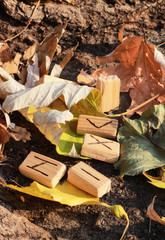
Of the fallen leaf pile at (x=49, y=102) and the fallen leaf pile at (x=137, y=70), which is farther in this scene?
the fallen leaf pile at (x=137, y=70)

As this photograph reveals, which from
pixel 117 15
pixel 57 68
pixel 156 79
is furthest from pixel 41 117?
pixel 117 15

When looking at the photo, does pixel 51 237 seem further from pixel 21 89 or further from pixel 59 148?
pixel 21 89

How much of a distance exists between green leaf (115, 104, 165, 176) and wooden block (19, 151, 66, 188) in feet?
0.94

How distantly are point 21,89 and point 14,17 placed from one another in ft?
2.50

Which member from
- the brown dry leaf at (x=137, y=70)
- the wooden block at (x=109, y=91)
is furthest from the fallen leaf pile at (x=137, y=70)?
the wooden block at (x=109, y=91)

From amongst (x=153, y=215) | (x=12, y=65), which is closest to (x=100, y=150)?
(x=153, y=215)

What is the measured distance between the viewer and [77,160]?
59.9 inches

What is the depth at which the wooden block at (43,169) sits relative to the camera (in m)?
1.36

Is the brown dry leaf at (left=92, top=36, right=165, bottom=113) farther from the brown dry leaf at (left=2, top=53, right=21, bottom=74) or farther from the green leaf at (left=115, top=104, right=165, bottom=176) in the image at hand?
the brown dry leaf at (left=2, top=53, right=21, bottom=74)

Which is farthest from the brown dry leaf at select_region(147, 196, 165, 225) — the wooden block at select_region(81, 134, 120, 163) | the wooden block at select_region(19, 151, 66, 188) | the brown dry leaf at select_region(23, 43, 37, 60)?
the brown dry leaf at select_region(23, 43, 37, 60)

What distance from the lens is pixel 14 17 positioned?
212 centimetres

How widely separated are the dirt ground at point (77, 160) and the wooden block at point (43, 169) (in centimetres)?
6

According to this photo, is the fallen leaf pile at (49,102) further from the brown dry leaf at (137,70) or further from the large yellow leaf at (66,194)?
the brown dry leaf at (137,70)

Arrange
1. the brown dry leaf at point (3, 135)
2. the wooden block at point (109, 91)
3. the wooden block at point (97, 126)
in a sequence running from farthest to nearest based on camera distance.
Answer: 1. the wooden block at point (109, 91)
2. the wooden block at point (97, 126)
3. the brown dry leaf at point (3, 135)
